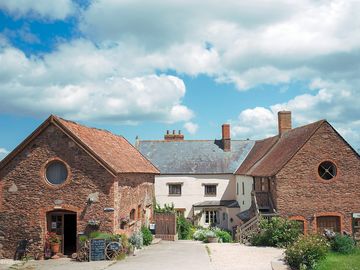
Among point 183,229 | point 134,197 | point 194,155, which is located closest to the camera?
point 134,197

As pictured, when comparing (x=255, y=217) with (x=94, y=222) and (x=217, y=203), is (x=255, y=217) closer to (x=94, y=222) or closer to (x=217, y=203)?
(x=94, y=222)

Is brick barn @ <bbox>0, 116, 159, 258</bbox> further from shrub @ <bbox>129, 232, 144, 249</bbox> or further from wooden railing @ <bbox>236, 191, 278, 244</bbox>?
wooden railing @ <bbox>236, 191, 278, 244</bbox>

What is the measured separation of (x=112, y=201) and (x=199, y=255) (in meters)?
5.38

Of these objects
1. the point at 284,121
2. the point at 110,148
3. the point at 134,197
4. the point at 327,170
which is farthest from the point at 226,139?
the point at 110,148

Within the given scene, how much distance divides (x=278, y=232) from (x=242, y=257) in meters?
4.22

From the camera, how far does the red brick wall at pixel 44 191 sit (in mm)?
22594

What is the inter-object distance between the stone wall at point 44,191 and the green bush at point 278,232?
30.2 ft

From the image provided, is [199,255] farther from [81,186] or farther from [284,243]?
[81,186]

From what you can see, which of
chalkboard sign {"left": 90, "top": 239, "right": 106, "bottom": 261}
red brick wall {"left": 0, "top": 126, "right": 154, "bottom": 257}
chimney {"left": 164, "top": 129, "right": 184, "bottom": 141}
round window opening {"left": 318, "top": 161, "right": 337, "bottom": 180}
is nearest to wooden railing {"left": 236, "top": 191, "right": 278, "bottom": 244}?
round window opening {"left": 318, "top": 161, "right": 337, "bottom": 180}

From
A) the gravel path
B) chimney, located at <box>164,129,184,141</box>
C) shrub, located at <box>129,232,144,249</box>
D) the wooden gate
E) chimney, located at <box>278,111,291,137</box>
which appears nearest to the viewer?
the gravel path

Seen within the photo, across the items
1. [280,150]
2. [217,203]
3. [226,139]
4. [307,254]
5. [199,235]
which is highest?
[226,139]

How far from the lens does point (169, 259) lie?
21312 mm

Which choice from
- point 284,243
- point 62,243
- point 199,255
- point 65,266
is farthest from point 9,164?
point 284,243

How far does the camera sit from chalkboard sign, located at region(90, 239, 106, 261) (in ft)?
70.4
